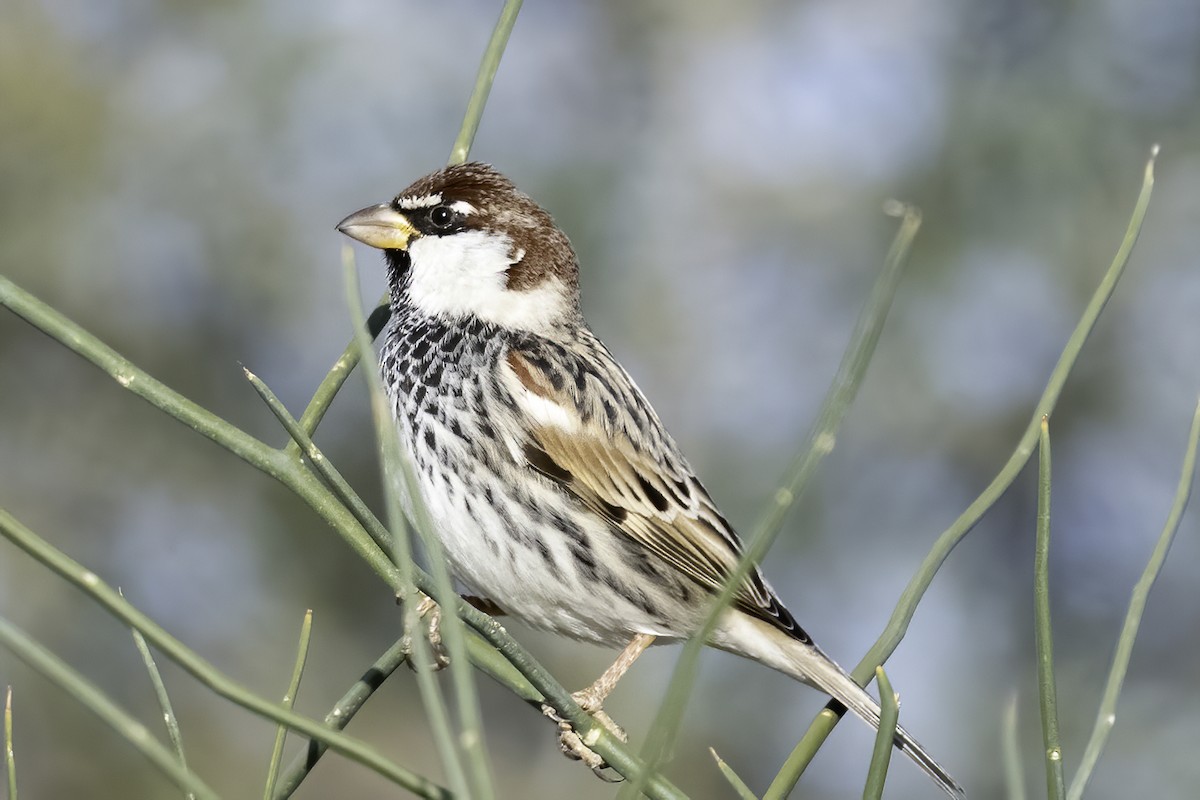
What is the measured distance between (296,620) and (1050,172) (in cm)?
397

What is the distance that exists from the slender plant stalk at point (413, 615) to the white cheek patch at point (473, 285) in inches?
72.9

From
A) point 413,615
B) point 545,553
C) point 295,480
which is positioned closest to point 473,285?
point 545,553

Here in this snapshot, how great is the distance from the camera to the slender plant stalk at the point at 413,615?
90 centimetres

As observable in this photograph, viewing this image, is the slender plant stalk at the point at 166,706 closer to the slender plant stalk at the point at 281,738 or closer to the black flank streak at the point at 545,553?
the slender plant stalk at the point at 281,738

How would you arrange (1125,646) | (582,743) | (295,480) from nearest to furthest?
(1125,646) < (295,480) < (582,743)

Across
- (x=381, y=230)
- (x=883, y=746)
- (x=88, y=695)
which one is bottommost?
(x=88, y=695)

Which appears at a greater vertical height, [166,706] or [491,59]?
[491,59]

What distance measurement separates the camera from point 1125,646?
118 centimetres

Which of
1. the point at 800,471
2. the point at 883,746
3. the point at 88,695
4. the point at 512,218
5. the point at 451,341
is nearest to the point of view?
the point at 88,695

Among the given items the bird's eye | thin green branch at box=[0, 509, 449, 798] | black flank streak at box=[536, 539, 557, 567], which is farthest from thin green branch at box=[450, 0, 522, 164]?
the bird's eye

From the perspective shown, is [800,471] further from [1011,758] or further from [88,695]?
[88,695]

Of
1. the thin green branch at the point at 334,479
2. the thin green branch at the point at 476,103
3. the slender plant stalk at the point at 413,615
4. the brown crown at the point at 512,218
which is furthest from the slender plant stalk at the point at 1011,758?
the brown crown at the point at 512,218

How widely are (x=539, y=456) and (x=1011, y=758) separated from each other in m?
1.79

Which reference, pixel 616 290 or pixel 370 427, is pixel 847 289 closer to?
pixel 616 290
